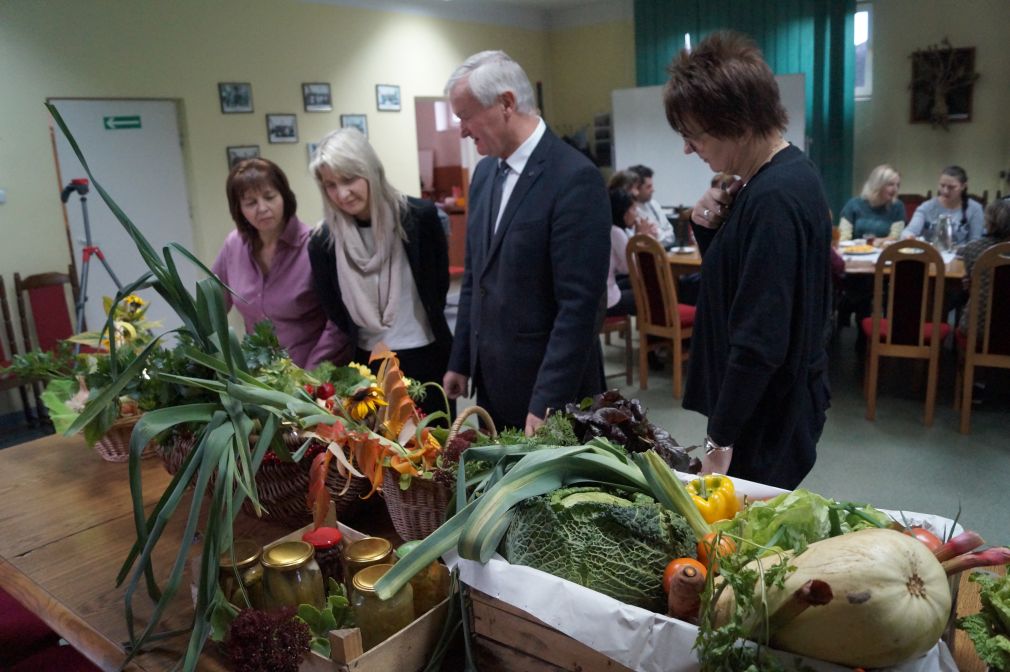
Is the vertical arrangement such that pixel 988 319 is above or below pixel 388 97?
below

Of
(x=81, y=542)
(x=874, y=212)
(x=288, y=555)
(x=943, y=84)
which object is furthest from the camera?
(x=943, y=84)

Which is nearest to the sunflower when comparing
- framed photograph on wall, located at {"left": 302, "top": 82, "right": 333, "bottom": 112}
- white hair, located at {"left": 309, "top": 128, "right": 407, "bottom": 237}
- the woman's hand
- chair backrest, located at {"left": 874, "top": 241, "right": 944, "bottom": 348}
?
the woman's hand

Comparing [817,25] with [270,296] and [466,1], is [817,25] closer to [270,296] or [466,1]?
[466,1]

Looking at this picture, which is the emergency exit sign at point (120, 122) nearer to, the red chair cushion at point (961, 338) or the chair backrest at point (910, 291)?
the chair backrest at point (910, 291)

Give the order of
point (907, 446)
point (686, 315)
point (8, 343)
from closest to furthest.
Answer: point (907, 446) → point (686, 315) → point (8, 343)

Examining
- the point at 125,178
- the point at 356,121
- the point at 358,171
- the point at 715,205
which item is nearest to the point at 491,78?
the point at 358,171

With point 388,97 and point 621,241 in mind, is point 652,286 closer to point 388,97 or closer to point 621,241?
point 621,241

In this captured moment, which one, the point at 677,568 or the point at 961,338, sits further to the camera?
the point at 961,338

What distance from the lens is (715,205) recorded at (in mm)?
1594

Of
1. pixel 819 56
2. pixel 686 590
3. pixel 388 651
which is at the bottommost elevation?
pixel 388 651

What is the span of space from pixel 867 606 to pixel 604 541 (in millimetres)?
281

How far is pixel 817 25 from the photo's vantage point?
727cm

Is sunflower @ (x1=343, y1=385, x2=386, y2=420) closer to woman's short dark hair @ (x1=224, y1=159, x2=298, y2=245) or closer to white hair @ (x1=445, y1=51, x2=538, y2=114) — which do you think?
white hair @ (x1=445, y1=51, x2=538, y2=114)

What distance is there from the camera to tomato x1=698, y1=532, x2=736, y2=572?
2.80 feet
